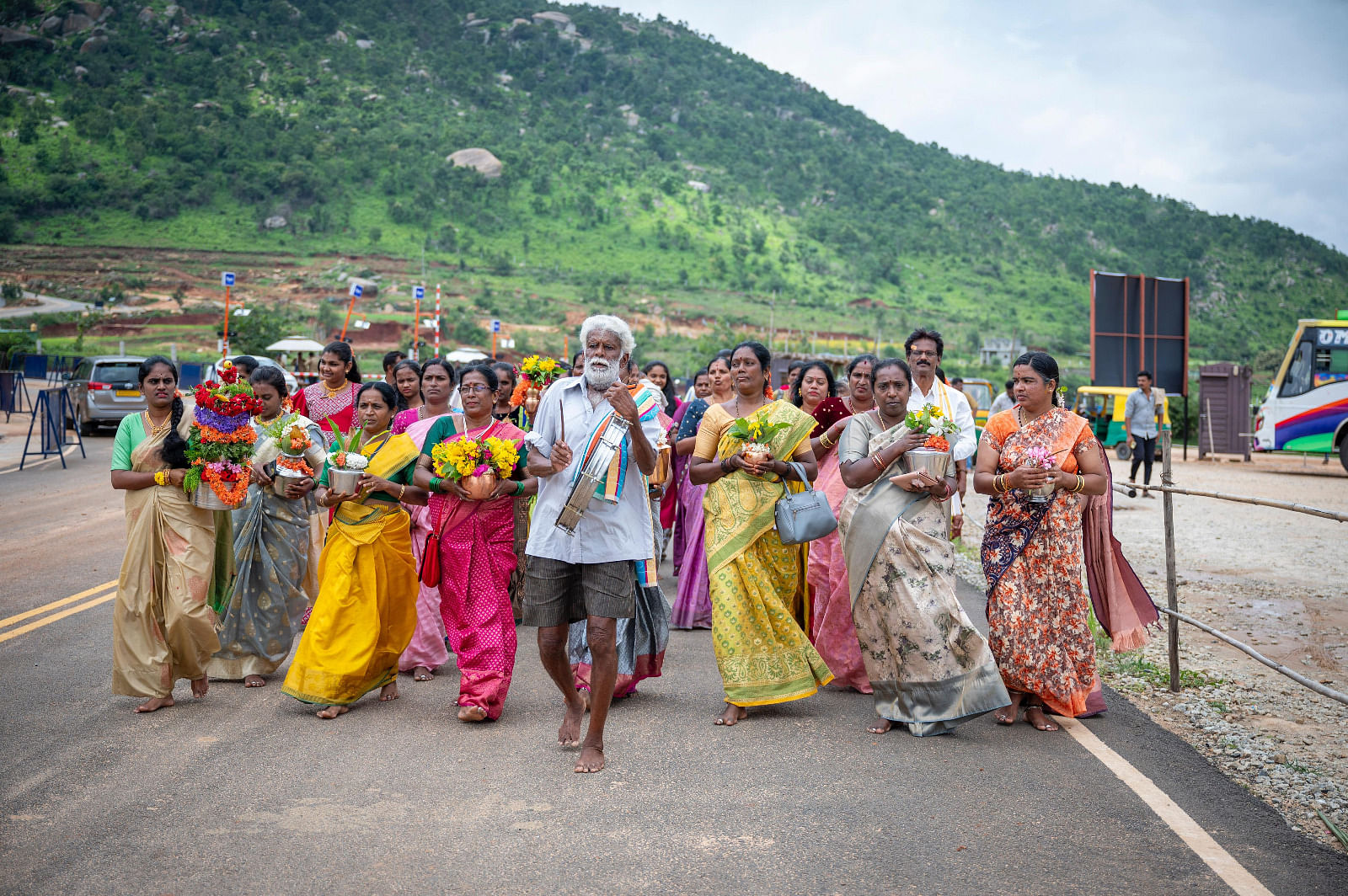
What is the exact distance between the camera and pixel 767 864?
3672mm

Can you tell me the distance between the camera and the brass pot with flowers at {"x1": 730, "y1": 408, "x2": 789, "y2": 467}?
557 cm

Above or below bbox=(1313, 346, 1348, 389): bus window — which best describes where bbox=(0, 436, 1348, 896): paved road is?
below

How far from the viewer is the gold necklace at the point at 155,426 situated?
5.66 meters

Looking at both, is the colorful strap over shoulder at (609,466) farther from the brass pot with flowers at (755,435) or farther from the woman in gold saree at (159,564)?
the woman in gold saree at (159,564)

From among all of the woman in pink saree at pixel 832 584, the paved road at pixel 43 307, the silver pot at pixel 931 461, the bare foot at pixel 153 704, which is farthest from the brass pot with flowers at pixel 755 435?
the paved road at pixel 43 307

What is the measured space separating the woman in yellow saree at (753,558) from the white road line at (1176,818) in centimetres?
133

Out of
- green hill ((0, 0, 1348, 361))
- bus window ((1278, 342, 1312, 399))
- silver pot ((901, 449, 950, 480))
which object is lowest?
silver pot ((901, 449, 950, 480))

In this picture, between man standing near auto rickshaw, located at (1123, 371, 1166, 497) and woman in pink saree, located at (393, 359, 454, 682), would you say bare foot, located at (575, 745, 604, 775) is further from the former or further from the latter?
man standing near auto rickshaw, located at (1123, 371, 1166, 497)

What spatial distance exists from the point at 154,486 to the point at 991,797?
441cm

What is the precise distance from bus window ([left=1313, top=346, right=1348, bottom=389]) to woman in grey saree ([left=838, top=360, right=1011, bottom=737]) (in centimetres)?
2128

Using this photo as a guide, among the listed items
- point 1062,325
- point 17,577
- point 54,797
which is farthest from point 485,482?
point 1062,325

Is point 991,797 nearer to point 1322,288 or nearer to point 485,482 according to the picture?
point 485,482

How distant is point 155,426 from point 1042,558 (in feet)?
15.4

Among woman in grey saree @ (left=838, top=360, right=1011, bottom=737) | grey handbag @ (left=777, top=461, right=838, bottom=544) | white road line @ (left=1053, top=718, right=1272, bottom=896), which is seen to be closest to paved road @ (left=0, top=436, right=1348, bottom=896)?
white road line @ (left=1053, top=718, right=1272, bottom=896)
